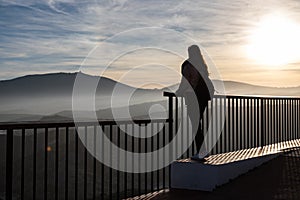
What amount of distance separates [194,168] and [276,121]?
14.5 feet

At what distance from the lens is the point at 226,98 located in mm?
6984

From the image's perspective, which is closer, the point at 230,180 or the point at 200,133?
the point at 230,180

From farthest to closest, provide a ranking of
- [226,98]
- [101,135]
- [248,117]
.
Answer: [248,117], [226,98], [101,135]

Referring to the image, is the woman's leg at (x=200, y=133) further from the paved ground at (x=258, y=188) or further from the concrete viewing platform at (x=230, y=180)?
the paved ground at (x=258, y=188)

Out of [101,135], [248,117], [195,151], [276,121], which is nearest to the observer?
[101,135]

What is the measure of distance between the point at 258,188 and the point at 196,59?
Result: 1.97 m

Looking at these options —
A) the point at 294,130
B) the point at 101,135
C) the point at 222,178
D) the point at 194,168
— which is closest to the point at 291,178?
the point at 222,178

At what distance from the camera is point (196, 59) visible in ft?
18.8

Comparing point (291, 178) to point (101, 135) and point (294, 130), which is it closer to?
point (101, 135)

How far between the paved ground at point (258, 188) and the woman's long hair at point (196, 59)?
1.67 metres

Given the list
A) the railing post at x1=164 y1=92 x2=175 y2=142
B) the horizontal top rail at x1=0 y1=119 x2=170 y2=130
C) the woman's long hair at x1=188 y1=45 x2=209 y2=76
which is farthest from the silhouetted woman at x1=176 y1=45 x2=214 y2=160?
the horizontal top rail at x1=0 y1=119 x2=170 y2=130

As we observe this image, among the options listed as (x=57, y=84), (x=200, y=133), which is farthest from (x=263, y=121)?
(x=57, y=84)

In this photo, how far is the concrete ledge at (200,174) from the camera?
547 centimetres

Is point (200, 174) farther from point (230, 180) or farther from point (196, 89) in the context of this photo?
point (196, 89)
